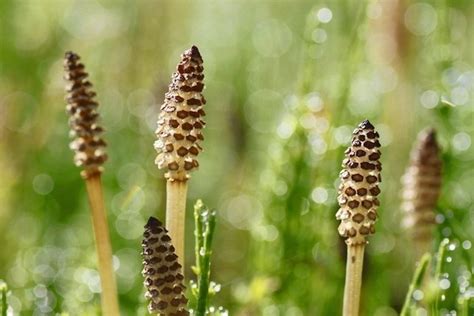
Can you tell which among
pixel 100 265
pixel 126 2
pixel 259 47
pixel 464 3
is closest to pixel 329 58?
pixel 259 47

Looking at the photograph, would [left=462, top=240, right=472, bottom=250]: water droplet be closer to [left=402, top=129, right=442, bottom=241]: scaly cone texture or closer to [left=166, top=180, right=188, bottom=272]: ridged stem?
[left=402, top=129, right=442, bottom=241]: scaly cone texture

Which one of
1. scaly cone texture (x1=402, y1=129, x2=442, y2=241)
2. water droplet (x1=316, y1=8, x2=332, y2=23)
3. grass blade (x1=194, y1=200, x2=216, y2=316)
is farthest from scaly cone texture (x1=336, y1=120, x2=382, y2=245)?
water droplet (x1=316, y1=8, x2=332, y2=23)

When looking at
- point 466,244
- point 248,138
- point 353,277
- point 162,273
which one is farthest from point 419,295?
point 248,138

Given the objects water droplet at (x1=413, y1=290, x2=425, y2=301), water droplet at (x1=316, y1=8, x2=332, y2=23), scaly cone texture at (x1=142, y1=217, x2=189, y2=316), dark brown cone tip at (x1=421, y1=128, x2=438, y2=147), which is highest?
water droplet at (x1=316, y1=8, x2=332, y2=23)

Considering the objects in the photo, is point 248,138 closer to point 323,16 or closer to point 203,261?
point 323,16

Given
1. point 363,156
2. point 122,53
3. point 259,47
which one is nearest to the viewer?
point 363,156

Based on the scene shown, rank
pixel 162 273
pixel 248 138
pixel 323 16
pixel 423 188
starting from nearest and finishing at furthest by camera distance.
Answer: pixel 162 273, pixel 423 188, pixel 323 16, pixel 248 138

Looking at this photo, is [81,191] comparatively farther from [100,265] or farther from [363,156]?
[363,156]
